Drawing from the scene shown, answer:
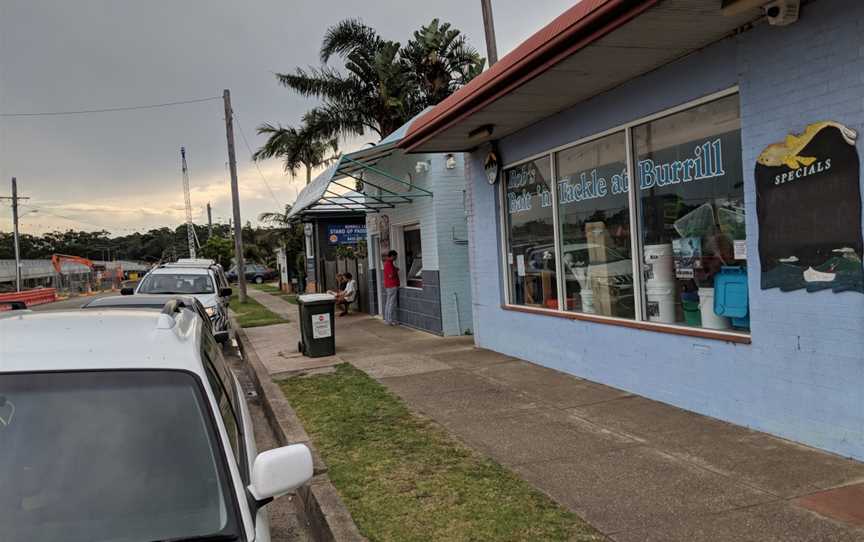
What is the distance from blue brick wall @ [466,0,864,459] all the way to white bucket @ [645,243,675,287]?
1.99 ft

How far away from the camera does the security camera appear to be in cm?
474

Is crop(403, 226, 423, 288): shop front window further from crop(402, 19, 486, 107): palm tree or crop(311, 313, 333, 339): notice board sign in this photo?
crop(402, 19, 486, 107): palm tree

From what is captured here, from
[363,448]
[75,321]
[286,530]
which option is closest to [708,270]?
[363,448]

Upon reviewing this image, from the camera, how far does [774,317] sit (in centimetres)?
521

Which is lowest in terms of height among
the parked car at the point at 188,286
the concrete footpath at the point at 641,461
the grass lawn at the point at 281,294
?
the grass lawn at the point at 281,294

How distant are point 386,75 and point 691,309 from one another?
18200 mm

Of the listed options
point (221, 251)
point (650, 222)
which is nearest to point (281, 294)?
point (221, 251)

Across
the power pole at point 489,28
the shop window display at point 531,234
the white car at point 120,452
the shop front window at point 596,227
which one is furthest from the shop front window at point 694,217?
the power pole at point 489,28

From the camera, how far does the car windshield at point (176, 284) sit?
550 inches

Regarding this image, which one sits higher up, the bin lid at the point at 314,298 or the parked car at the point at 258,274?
the bin lid at the point at 314,298

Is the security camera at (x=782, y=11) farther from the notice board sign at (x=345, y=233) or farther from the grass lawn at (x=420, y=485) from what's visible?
the notice board sign at (x=345, y=233)

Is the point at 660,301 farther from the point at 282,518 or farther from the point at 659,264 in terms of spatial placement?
the point at 282,518

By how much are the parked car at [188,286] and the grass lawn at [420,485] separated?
710 cm

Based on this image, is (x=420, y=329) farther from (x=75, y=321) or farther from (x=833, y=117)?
(x=75, y=321)
